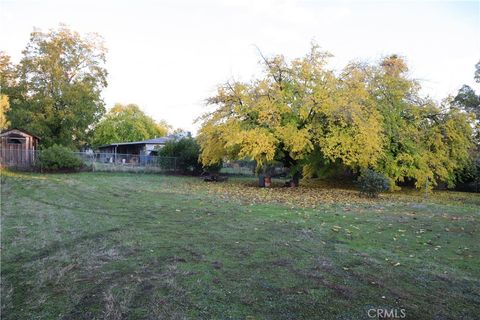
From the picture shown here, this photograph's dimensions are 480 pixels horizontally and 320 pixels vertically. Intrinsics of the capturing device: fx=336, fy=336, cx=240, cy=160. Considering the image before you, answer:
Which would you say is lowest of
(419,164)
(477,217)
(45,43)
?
(477,217)

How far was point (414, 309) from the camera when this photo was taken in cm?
Answer: 336

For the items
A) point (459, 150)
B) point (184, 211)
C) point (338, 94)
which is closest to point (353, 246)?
point (184, 211)

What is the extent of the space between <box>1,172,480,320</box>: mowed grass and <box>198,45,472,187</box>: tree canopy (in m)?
7.09

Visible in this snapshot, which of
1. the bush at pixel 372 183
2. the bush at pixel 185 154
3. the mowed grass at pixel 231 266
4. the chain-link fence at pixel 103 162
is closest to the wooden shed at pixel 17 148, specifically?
the chain-link fence at pixel 103 162

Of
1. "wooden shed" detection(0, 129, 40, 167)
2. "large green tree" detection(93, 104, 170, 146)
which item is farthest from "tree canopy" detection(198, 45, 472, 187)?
"large green tree" detection(93, 104, 170, 146)

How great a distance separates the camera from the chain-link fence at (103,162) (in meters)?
21.7

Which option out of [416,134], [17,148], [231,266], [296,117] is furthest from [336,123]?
[17,148]

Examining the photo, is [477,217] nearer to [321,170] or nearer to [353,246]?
[353,246]

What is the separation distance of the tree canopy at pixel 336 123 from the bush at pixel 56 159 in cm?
949

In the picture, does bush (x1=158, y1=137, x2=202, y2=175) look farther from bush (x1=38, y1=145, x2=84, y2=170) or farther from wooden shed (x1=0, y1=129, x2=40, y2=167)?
wooden shed (x1=0, y1=129, x2=40, y2=167)

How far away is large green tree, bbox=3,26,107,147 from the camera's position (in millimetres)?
30141

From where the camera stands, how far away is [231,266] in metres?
4.51

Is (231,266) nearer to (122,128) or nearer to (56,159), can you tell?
(56,159)

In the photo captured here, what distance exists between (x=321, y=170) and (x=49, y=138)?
82.4 ft
